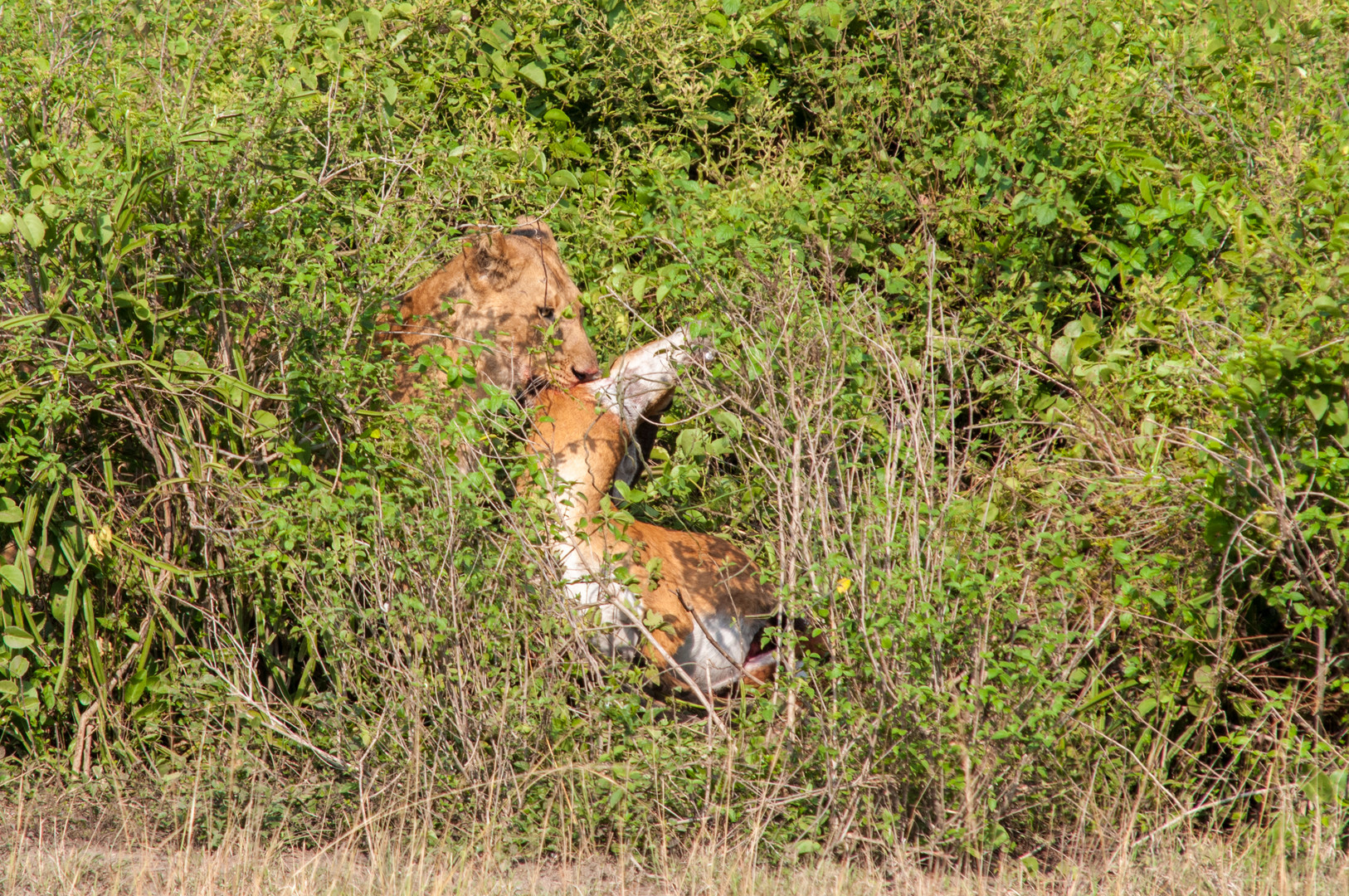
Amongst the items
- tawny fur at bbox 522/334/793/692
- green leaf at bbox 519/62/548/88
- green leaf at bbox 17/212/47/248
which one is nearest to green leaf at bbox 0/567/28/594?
green leaf at bbox 17/212/47/248

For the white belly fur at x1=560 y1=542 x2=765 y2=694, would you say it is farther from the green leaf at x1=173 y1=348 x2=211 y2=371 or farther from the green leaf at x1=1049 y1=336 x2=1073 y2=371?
the green leaf at x1=1049 y1=336 x2=1073 y2=371

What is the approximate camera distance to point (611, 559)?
344 centimetres

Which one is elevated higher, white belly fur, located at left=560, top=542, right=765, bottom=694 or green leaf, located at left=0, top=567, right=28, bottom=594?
green leaf, located at left=0, top=567, right=28, bottom=594

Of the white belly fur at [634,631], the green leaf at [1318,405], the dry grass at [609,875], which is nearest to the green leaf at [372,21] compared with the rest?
the white belly fur at [634,631]

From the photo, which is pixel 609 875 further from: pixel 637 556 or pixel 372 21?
pixel 372 21

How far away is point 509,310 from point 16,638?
195 centimetres

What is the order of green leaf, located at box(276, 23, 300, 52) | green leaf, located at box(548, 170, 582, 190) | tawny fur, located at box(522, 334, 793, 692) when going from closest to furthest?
1. tawny fur, located at box(522, 334, 793, 692)
2. green leaf, located at box(276, 23, 300, 52)
3. green leaf, located at box(548, 170, 582, 190)

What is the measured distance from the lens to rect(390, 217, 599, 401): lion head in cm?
439

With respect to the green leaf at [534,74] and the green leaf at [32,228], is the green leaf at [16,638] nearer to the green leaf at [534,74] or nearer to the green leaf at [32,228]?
the green leaf at [32,228]

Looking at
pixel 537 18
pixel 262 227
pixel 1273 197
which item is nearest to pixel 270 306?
pixel 262 227

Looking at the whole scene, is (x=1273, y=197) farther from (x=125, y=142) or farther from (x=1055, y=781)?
(x=125, y=142)

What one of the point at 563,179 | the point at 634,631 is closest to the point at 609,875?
the point at 634,631

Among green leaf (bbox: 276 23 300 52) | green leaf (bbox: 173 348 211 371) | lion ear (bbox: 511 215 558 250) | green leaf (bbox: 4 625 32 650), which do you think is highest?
green leaf (bbox: 276 23 300 52)

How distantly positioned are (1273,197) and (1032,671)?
169cm
